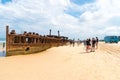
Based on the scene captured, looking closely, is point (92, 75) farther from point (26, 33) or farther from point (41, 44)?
point (41, 44)

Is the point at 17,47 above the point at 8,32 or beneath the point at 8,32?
beneath

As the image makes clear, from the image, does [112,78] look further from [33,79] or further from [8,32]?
[8,32]

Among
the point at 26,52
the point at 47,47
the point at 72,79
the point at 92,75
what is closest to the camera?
the point at 72,79

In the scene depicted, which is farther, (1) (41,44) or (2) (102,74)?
(1) (41,44)

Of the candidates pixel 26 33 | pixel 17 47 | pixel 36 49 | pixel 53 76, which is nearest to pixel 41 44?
pixel 36 49

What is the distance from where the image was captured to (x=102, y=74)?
1105 centimetres

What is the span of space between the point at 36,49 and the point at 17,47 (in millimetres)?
5064

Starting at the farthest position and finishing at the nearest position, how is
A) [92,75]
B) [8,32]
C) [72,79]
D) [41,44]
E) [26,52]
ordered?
[41,44] < [26,52] < [8,32] < [92,75] < [72,79]

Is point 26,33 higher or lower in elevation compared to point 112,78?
higher

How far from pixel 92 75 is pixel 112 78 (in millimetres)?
1071

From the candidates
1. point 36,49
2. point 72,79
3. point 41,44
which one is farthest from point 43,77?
point 41,44

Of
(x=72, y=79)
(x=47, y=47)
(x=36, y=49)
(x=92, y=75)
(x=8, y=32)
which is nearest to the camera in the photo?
(x=72, y=79)

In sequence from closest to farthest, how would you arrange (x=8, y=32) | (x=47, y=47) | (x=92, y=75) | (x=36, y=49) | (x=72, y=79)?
(x=72, y=79) < (x=92, y=75) < (x=8, y=32) < (x=36, y=49) < (x=47, y=47)

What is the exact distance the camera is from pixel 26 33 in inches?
1030
